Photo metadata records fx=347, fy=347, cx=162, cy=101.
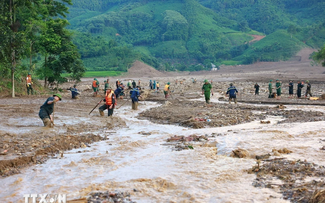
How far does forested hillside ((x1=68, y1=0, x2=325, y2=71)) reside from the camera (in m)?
104

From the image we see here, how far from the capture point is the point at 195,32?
145625 mm

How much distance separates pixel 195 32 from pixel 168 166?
464 ft

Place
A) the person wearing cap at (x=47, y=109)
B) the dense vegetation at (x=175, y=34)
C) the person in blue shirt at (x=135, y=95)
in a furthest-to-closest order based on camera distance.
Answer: the dense vegetation at (x=175, y=34) < the person in blue shirt at (x=135, y=95) < the person wearing cap at (x=47, y=109)

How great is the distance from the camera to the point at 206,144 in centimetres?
1029

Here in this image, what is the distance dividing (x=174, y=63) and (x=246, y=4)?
81.0 meters

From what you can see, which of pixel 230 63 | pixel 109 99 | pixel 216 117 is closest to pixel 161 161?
pixel 109 99

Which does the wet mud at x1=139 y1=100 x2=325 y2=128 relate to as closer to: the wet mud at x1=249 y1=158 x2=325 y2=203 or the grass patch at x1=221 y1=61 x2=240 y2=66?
the wet mud at x1=249 y1=158 x2=325 y2=203

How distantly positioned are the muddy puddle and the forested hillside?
80827 millimetres

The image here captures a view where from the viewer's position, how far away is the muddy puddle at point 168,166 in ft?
20.8

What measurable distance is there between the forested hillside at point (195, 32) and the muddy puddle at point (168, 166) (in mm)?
80827

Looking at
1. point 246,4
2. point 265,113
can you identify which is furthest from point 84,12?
point 265,113

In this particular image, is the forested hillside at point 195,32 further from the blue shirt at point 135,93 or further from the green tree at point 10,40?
the blue shirt at point 135,93

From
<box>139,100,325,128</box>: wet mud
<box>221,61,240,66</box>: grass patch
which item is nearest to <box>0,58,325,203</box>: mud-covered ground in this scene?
<box>139,100,325,128</box>: wet mud

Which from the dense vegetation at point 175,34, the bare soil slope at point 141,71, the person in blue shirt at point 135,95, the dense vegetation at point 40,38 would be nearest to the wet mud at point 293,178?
the person in blue shirt at point 135,95
